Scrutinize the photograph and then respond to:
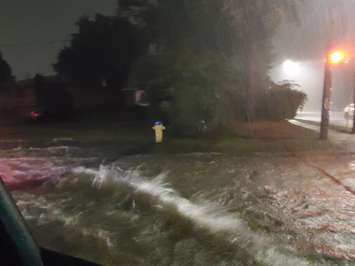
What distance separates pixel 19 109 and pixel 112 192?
92.1ft

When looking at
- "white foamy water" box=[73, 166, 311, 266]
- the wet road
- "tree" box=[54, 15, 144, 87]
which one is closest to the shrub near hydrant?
the wet road

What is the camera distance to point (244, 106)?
25797mm

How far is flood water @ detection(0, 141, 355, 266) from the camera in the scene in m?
5.73

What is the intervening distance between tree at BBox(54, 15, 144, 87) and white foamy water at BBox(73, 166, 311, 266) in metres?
27.6

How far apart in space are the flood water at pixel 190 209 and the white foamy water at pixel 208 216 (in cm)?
2

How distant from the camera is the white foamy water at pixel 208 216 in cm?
557

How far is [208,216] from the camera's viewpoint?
23.9ft

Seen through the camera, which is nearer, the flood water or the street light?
the flood water

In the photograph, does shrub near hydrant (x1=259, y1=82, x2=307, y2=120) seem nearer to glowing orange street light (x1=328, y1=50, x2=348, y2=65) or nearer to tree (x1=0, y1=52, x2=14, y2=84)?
glowing orange street light (x1=328, y1=50, x2=348, y2=65)

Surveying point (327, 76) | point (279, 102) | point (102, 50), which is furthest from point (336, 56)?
point (102, 50)

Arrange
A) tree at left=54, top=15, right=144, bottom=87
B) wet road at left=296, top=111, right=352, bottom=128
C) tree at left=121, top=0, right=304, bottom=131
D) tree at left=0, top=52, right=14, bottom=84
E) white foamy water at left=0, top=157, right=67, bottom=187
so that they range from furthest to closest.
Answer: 1. tree at left=0, top=52, right=14, bottom=84
2. tree at left=54, top=15, right=144, bottom=87
3. wet road at left=296, top=111, right=352, bottom=128
4. tree at left=121, top=0, right=304, bottom=131
5. white foamy water at left=0, top=157, right=67, bottom=187

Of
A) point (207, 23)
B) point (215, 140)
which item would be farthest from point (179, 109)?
point (207, 23)

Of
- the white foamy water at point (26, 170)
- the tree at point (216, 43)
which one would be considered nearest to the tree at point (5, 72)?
the tree at point (216, 43)

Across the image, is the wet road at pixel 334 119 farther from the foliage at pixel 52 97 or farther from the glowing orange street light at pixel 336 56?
the foliage at pixel 52 97
